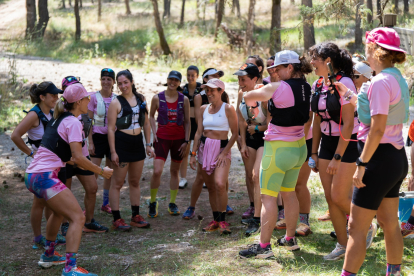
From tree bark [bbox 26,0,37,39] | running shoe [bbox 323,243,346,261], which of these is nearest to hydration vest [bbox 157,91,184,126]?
running shoe [bbox 323,243,346,261]

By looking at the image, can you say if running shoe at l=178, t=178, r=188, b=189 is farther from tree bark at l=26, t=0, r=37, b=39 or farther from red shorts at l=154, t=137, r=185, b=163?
tree bark at l=26, t=0, r=37, b=39

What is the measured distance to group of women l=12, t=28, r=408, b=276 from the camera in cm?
Result: 325

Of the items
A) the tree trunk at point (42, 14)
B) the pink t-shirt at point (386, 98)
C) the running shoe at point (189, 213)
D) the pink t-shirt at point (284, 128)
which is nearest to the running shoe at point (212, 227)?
the running shoe at point (189, 213)

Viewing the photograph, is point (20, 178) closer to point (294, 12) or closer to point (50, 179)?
point (50, 179)

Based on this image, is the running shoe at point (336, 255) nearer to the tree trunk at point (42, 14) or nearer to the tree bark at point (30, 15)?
the tree bark at point (30, 15)

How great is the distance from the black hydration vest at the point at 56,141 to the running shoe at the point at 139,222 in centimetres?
206

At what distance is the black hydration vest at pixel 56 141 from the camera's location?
4.38 metres

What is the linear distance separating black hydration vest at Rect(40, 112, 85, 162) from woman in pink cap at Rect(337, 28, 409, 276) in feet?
9.65

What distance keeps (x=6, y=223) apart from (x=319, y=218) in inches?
186


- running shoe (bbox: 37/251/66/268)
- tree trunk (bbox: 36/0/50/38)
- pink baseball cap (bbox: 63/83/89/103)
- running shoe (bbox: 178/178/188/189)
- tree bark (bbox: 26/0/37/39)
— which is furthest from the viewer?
tree trunk (bbox: 36/0/50/38)

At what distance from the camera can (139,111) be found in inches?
241

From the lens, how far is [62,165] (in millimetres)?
4484

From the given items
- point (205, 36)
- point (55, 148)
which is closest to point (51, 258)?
point (55, 148)

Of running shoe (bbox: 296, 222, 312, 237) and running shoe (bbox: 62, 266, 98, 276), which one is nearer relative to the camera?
running shoe (bbox: 62, 266, 98, 276)
